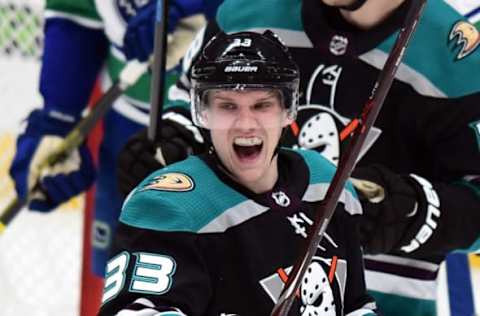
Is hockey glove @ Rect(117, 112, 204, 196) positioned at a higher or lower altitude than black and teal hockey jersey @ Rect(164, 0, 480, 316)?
lower

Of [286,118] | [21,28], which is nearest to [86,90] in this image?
[286,118]

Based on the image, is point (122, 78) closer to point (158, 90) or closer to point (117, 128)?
point (117, 128)

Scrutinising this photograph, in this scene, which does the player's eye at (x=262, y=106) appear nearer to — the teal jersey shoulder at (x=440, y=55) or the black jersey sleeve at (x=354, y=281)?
the black jersey sleeve at (x=354, y=281)

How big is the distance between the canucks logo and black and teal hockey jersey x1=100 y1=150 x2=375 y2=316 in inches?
37.5

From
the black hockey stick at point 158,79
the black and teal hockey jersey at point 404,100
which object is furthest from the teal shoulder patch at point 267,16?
the black hockey stick at point 158,79

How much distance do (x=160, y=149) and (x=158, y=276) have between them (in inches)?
19.0

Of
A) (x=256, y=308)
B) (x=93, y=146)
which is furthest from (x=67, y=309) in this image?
(x=256, y=308)

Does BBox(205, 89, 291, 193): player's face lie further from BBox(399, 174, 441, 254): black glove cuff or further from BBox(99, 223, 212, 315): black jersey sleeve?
BBox(399, 174, 441, 254): black glove cuff

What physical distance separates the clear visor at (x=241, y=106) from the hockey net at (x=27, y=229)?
1.59 m

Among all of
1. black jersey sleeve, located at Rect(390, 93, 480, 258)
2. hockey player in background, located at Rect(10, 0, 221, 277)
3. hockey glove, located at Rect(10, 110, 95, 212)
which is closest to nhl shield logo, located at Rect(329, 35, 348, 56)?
black jersey sleeve, located at Rect(390, 93, 480, 258)

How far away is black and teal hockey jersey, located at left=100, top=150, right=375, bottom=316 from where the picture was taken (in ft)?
4.21

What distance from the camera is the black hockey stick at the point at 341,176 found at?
130 centimetres

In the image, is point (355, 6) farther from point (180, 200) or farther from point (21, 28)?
point (21, 28)

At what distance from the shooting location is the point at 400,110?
169cm
